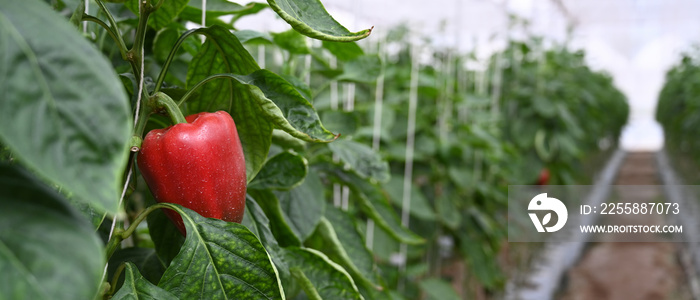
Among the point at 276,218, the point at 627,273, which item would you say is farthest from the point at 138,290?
the point at 627,273

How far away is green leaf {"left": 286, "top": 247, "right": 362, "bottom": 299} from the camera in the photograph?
2.25ft

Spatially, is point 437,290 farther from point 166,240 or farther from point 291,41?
point 166,240

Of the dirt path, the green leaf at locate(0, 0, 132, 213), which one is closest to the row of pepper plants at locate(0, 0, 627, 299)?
the green leaf at locate(0, 0, 132, 213)

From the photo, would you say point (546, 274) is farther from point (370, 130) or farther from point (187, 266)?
point (187, 266)

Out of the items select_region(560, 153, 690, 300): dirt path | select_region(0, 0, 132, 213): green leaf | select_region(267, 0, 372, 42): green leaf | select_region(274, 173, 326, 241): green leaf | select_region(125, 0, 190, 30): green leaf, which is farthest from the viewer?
select_region(560, 153, 690, 300): dirt path

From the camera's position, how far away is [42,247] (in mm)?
289

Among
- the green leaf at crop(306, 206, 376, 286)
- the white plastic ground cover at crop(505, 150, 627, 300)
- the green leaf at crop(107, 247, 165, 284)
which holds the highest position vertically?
the green leaf at crop(107, 247, 165, 284)

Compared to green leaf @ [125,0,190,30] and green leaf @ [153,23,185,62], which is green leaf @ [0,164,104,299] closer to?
green leaf @ [125,0,190,30]

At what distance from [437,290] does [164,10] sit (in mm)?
1494

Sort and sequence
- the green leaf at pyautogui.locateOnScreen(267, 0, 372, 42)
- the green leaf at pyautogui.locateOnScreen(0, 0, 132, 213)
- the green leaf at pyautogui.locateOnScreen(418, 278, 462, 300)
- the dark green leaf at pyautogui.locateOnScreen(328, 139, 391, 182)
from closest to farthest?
the green leaf at pyautogui.locateOnScreen(0, 0, 132, 213)
the green leaf at pyautogui.locateOnScreen(267, 0, 372, 42)
the dark green leaf at pyautogui.locateOnScreen(328, 139, 391, 182)
the green leaf at pyautogui.locateOnScreen(418, 278, 462, 300)

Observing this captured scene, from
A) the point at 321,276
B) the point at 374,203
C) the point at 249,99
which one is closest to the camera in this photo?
the point at 249,99

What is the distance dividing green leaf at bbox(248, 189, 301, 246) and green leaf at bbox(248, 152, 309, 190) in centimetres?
4

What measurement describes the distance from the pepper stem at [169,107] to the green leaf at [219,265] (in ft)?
0.21

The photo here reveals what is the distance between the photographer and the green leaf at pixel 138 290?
45cm
